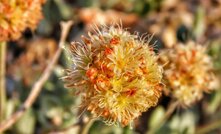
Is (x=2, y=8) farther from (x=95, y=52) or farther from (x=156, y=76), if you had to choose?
(x=156, y=76)

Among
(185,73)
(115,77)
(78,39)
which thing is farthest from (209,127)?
(115,77)

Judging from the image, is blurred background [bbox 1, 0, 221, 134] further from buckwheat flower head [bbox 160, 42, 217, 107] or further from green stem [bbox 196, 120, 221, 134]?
buckwheat flower head [bbox 160, 42, 217, 107]

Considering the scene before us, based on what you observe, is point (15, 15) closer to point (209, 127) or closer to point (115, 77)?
point (115, 77)

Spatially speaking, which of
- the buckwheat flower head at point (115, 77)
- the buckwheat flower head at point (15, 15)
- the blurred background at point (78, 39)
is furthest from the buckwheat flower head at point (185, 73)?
the buckwheat flower head at point (15, 15)

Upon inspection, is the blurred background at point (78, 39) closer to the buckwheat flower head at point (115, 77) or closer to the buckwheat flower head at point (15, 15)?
the buckwheat flower head at point (15, 15)

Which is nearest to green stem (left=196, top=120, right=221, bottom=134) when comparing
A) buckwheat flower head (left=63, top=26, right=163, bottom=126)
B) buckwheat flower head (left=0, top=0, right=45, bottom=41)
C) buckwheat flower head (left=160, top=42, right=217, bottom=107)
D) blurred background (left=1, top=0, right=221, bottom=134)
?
blurred background (left=1, top=0, right=221, bottom=134)

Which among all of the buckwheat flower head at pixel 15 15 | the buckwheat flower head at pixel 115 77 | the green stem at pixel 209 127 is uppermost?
the buckwheat flower head at pixel 15 15

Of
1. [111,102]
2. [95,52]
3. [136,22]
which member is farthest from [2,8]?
[136,22]
